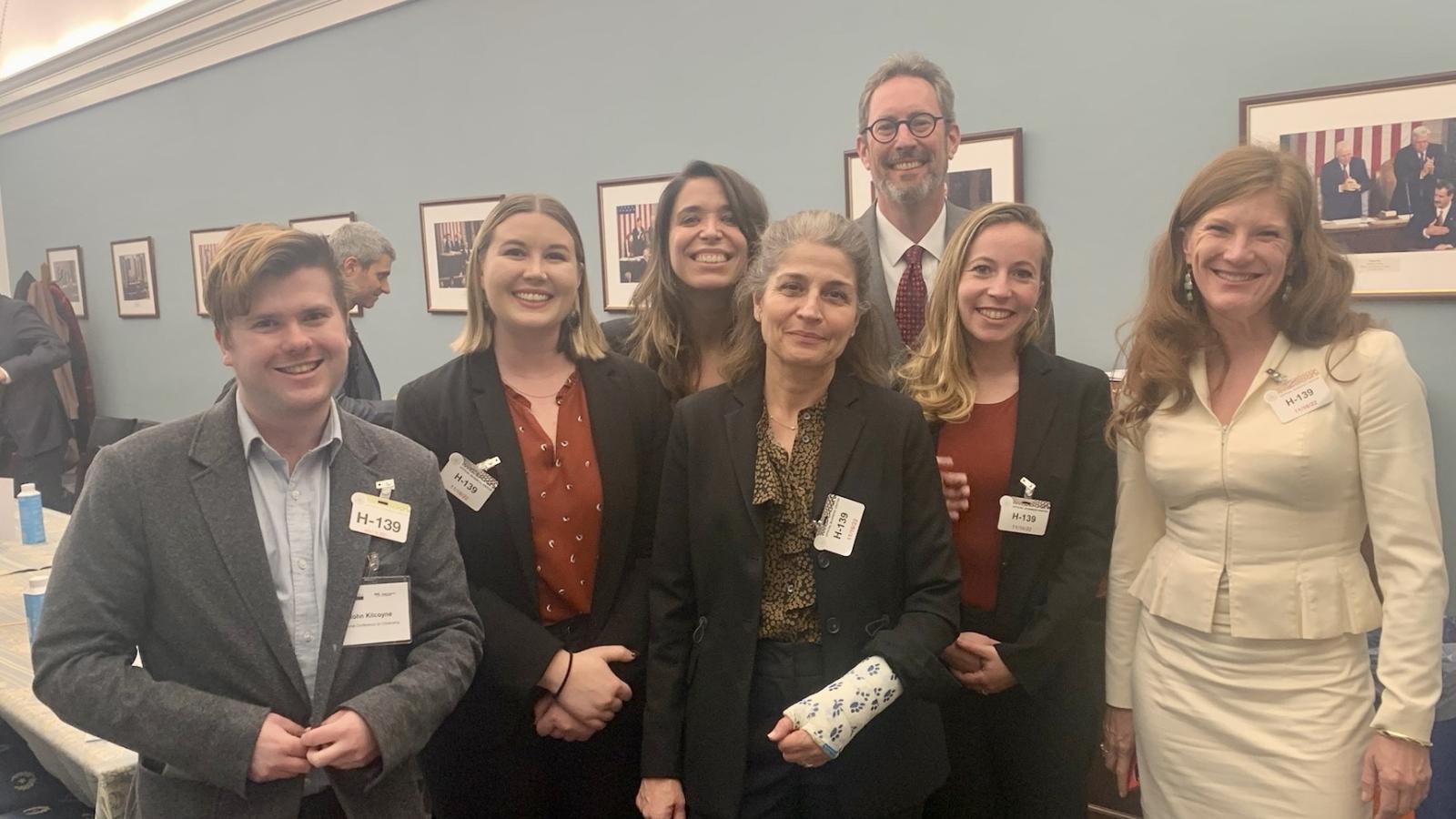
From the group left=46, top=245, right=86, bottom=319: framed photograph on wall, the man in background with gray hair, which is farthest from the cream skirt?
left=46, top=245, right=86, bottom=319: framed photograph on wall

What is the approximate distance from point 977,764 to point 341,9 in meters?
5.29

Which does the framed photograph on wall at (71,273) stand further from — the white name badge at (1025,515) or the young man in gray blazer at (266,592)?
the white name badge at (1025,515)

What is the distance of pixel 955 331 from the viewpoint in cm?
195

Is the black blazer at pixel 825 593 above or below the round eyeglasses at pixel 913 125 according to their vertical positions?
below

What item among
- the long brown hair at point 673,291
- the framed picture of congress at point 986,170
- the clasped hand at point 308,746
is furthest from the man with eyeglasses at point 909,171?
the clasped hand at point 308,746

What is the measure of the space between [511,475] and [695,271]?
0.65m

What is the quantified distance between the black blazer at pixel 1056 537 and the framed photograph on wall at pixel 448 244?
12.2ft

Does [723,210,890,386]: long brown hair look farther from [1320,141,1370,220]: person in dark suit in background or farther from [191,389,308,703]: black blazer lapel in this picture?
[1320,141,1370,220]: person in dark suit in background

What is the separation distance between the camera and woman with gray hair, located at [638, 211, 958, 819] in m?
1.62

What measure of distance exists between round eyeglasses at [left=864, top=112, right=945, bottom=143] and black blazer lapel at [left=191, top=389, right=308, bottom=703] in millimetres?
1747

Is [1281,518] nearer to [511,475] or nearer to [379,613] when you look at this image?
[511,475]

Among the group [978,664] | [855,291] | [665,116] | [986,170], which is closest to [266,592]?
[855,291]

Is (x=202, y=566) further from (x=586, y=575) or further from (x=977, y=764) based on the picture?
(x=977, y=764)

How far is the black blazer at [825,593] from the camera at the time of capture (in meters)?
1.61
